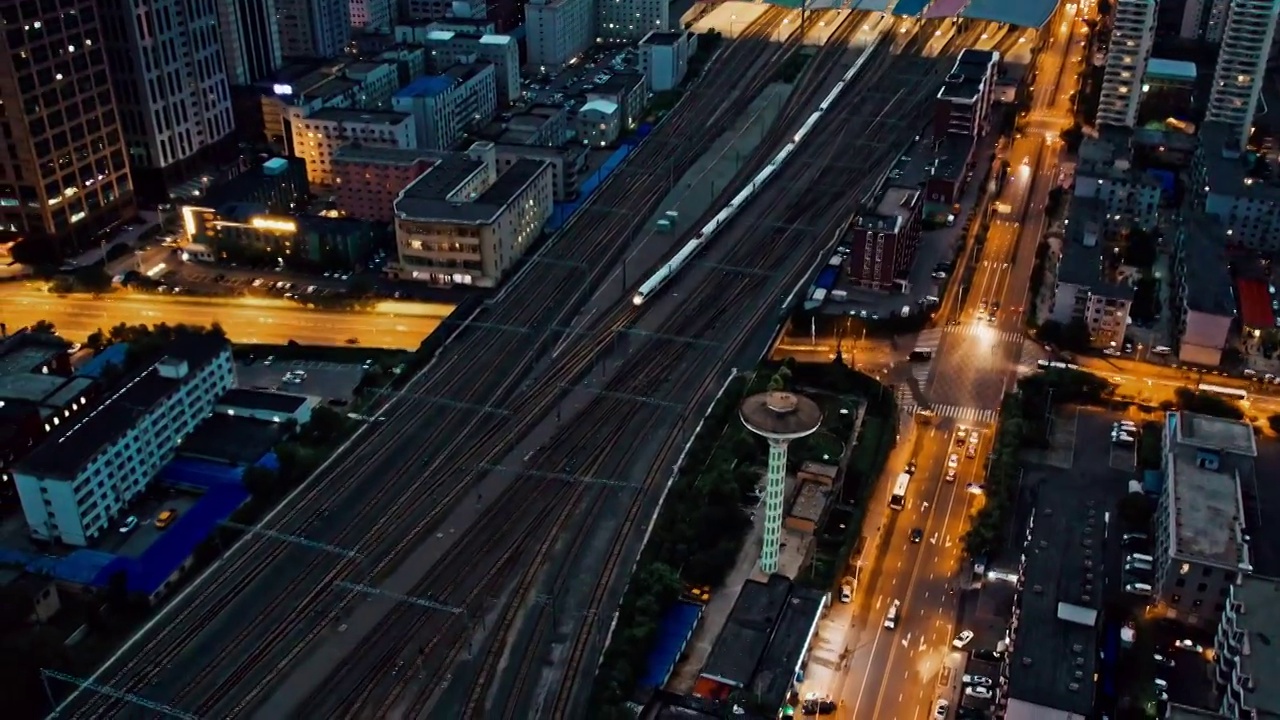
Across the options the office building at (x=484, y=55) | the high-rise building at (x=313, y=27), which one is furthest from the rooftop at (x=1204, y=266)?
the high-rise building at (x=313, y=27)

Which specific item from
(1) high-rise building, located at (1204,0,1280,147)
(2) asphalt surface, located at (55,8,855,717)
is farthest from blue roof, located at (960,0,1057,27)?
(2) asphalt surface, located at (55,8,855,717)

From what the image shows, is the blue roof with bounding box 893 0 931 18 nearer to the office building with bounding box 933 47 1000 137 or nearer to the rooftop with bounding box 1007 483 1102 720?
the office building with bounding box 933 47 1000 137

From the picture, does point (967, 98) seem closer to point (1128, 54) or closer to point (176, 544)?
point (1128, 54)

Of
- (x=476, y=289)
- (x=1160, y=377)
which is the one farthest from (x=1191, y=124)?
(x=476, y=289)

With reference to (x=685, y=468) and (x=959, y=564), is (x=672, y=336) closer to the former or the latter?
(x=685, y=468)

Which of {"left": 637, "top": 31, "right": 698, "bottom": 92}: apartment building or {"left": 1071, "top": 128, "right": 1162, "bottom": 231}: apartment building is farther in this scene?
{"left": 637, "top": 31, "right": 698, "bottom": 92}: apartment building

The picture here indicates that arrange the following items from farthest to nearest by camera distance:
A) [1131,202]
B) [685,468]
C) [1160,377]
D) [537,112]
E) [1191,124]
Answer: [1191,124] < [537,112] < [1131,202] < [1160,377] < [685,468]

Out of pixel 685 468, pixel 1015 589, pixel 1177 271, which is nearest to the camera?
pixel 1015 589

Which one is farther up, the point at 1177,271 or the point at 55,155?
the point at 55,155
